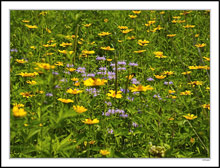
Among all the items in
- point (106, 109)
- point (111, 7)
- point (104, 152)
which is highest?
point (111, 7)

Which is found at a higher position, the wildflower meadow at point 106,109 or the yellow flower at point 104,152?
the wildflower meadow at point 106,109

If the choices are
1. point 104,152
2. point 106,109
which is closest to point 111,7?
point 106,109

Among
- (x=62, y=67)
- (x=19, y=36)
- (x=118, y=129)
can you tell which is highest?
(x=19, y=36)

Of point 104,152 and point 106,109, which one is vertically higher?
point 106,109

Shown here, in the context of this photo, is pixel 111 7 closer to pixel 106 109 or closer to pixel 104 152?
pixel 106 109

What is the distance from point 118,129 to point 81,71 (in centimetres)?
59

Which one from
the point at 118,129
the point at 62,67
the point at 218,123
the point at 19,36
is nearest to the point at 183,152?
the point at 218,123

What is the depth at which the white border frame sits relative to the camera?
1391 mm

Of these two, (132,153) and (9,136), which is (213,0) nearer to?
(132,153)

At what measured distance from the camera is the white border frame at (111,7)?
4.56 ft

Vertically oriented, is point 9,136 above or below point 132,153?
above

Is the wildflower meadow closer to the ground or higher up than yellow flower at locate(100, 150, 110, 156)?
higher up

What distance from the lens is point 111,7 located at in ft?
5.36

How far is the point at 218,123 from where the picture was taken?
1.53 metres
